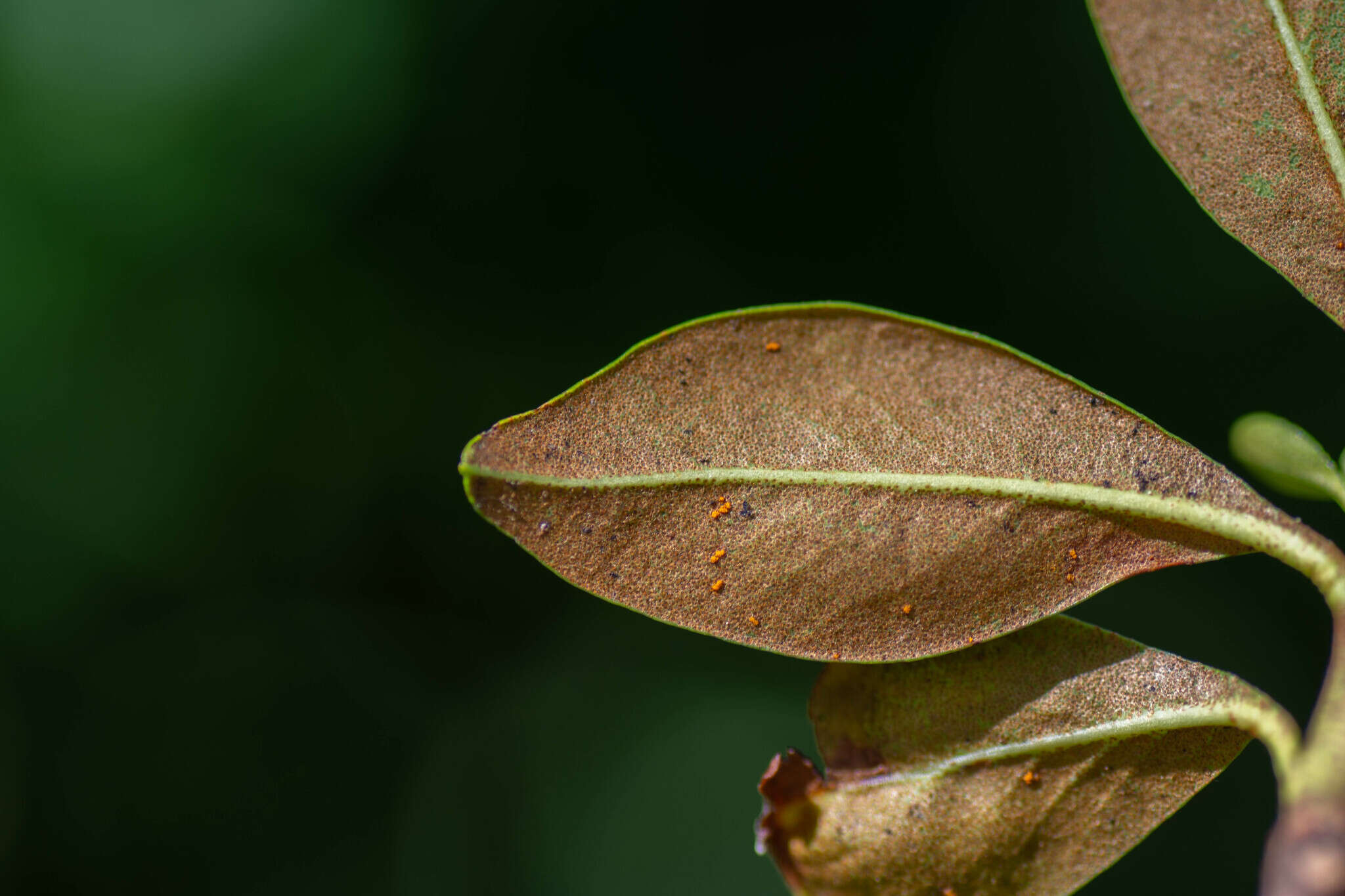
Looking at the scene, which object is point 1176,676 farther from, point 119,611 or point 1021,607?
point 119,611

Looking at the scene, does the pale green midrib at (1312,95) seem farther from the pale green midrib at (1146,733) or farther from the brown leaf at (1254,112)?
the pale green midrib at (1146,733)

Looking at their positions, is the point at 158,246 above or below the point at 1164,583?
above

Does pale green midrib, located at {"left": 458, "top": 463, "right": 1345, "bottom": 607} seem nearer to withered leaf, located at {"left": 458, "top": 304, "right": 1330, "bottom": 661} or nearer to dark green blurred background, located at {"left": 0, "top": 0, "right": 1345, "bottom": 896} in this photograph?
withered leaf, located at {"left": 458, "top": 304, "right": 1330, "bottom": 661}

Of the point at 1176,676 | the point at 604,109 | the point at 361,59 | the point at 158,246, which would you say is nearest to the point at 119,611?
the point at 158,246

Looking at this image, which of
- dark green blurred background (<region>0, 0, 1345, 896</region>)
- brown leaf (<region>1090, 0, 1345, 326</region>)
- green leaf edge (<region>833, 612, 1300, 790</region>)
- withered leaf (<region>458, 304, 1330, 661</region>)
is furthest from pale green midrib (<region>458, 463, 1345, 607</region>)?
dark green blurred background (<region>0, 0, 1345, 896</region>)

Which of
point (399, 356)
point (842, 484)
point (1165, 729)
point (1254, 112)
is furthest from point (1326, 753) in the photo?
point (399, 356)

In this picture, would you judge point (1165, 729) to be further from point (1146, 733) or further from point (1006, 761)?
point (1006, 761)
